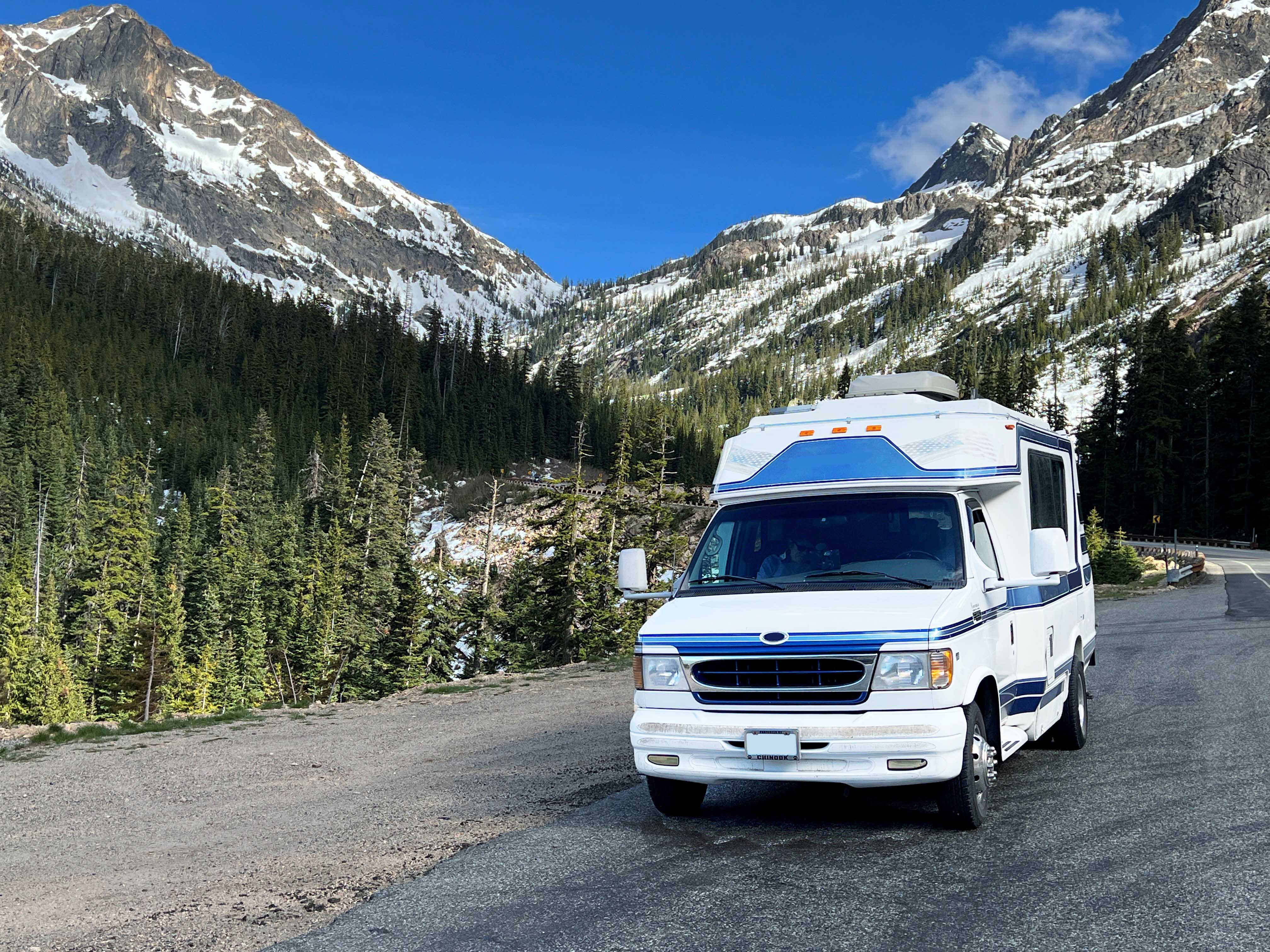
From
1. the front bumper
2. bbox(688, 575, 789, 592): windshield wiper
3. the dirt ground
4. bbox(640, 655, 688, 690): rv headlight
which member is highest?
bbox(688, 575, 789, 592): windshield wiper

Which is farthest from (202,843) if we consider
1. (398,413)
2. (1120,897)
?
(398,413)

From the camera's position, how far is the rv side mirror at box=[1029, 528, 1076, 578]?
668 cm

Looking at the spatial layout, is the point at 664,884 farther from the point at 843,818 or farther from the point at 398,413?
the point at 398,413

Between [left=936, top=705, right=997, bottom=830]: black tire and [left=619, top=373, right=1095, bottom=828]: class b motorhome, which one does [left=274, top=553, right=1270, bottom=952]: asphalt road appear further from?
[left=619, top=373, right=1095, bottom=828]: class b motorhome

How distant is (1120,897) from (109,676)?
155ft

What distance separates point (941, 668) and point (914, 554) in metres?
1.22

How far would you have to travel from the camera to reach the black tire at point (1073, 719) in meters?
8.93

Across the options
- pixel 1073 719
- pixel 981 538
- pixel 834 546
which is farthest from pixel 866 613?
pixel 1073 719

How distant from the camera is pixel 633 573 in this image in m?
7.29

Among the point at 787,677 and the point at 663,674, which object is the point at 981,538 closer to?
the point at 787,677

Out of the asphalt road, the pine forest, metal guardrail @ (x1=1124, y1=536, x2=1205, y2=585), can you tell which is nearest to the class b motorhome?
the asphalt road

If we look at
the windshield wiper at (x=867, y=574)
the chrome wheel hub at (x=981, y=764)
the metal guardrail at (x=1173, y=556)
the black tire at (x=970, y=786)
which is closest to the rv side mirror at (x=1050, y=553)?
the windshield wiper at (x=867, y=574)

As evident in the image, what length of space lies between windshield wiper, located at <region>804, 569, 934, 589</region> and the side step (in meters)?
1.24

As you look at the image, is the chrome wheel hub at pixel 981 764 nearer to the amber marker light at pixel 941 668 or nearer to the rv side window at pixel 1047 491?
the amber marker light at pixel 941 668
